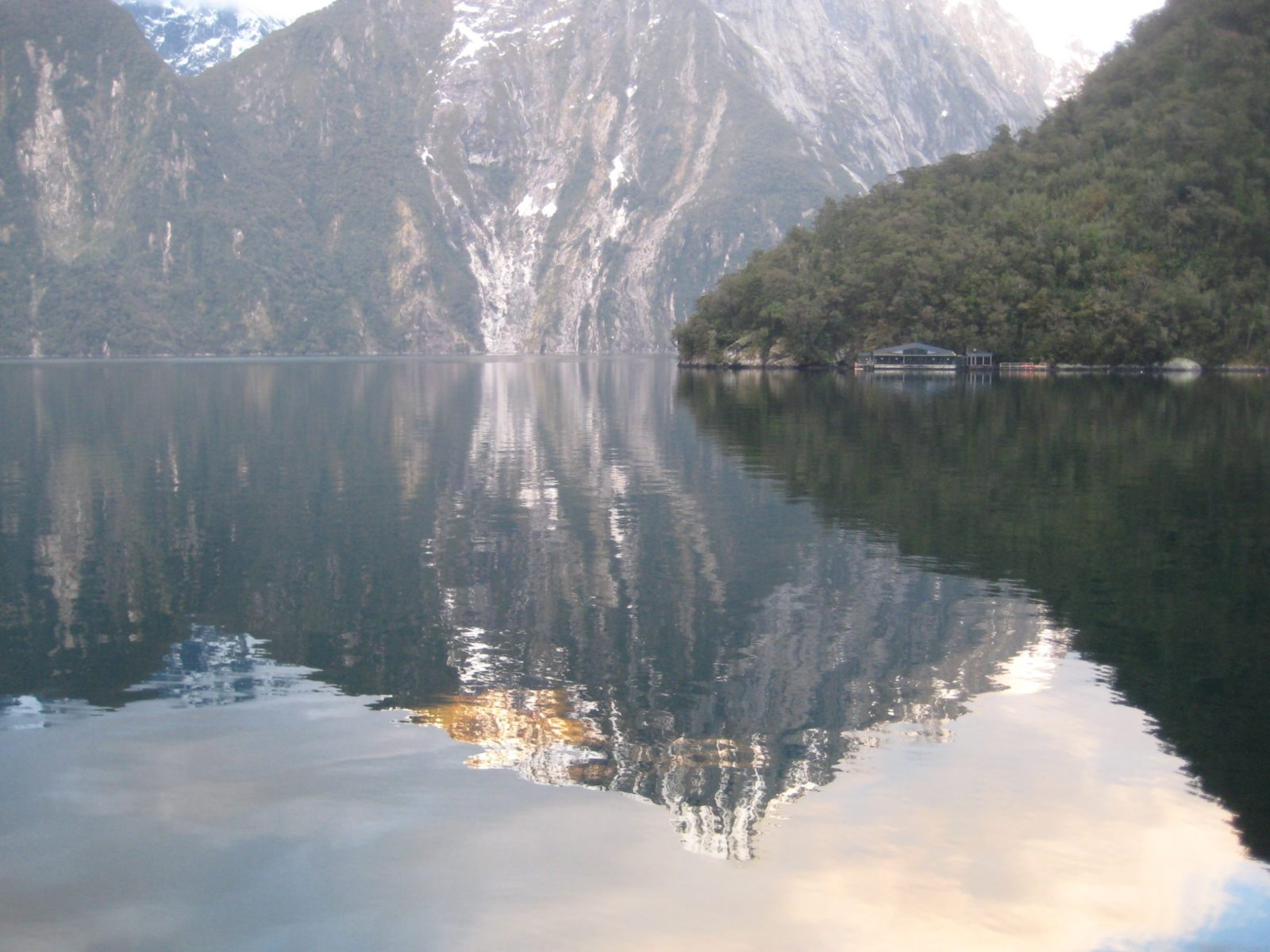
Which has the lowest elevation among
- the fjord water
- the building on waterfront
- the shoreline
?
the fjord water

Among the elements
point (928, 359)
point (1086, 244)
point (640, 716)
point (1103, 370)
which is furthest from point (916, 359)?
point (640, 716)

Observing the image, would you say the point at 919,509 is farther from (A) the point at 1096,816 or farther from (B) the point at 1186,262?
(B) the point at 1186,262

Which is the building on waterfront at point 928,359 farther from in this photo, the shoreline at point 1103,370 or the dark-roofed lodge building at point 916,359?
the shoreline at point 1103,370

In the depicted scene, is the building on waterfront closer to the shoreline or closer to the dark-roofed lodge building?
the dark-roofed lodge building

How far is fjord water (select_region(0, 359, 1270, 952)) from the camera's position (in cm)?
1354

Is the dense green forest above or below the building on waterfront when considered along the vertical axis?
above

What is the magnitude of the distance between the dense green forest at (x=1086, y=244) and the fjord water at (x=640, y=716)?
4491 inches

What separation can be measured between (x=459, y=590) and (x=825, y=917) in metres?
15.8

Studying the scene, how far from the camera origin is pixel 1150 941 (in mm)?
12852

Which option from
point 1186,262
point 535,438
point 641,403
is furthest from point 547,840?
point 1186,262

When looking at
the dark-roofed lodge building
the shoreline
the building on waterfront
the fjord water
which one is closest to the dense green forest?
the shoreline

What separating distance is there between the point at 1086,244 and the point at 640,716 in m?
148

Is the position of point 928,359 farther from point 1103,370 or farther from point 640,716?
point 640,716

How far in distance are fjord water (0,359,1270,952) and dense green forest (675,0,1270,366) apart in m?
114
